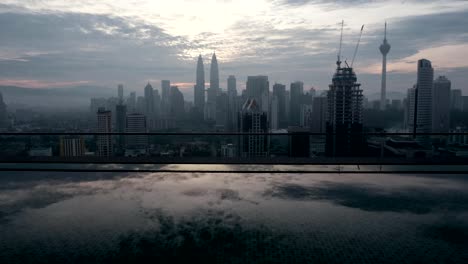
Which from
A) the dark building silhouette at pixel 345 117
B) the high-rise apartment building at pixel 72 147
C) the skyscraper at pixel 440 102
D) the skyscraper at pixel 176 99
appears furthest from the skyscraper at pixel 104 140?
the skyscraper at pixel 176 99

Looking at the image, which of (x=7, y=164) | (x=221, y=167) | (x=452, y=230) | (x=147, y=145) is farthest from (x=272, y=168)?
(x=7, y=164)

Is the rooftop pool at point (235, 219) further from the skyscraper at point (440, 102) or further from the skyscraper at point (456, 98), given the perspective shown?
the skyscraper at point (456, 98)

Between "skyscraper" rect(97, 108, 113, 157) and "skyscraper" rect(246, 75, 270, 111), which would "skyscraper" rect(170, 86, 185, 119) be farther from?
"skyscraper" rect(97, 108, 113, 157)

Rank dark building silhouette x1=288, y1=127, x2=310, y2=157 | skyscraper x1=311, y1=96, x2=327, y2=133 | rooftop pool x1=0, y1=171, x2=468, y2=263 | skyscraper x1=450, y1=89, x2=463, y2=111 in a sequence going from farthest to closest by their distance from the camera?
skyscraper x1=450, y1=89, x2=463, y2=111 < skyscraper x1=311, y1=96, x2=327, y2=133 < dark building silhouette x1=288, y1=127, x2=310, y2=157 < rooftop pool x1=0, y1=171, x2=468, y2=263

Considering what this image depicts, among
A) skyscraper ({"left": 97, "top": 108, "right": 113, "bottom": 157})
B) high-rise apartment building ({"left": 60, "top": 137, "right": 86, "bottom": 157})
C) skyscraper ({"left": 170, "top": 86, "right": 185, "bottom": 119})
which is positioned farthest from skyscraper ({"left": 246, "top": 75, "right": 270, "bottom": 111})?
high-rise apartment building ({"left": 60, "top": 137, "right": 86, "bottom": 157})

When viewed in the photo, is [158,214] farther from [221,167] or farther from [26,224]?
[221,167]

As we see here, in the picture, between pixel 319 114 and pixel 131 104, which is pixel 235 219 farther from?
pixel 131 104

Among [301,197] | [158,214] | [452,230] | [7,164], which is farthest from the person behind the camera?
[7,164]
